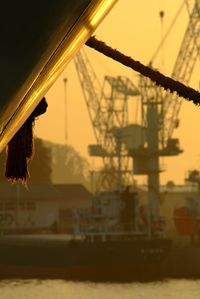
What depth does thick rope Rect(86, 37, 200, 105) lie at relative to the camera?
3.76 metres

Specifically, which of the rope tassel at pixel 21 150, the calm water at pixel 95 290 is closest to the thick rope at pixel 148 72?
the rope tassel at pixel 21 150

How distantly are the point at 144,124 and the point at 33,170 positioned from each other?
1132 inches

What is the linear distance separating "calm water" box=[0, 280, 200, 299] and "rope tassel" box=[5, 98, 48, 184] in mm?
53410

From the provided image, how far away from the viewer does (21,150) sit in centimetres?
374

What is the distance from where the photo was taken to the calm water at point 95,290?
206ft

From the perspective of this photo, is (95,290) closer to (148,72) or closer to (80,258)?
(80,258)

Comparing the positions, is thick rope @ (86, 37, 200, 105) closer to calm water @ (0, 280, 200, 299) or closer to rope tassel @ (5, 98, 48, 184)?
rope tassel @ (5, 98, 48, 184)

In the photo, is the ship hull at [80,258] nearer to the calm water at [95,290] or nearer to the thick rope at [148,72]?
the calm water at [95,290]

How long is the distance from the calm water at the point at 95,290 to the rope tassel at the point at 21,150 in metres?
53.4

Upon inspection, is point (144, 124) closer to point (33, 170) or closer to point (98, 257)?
point (98, 257)

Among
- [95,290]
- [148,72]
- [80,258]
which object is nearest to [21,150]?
[148,72]

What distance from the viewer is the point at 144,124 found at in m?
94.1

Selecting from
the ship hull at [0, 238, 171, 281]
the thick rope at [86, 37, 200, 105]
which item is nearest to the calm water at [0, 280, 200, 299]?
the ship hull at [0, 238, 171, 281]

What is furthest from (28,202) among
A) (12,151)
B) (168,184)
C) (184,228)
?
(12,151)
